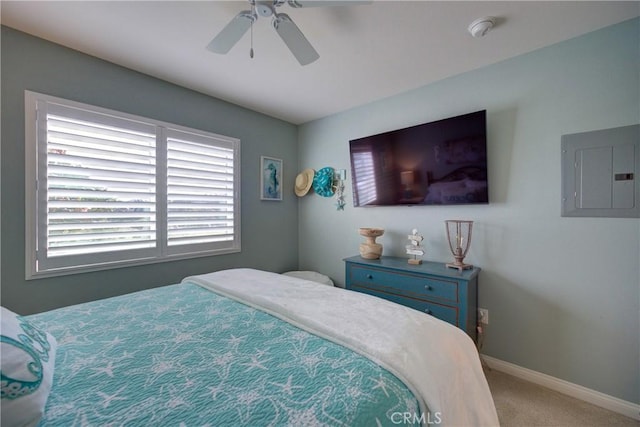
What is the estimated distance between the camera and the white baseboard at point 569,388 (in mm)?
1618

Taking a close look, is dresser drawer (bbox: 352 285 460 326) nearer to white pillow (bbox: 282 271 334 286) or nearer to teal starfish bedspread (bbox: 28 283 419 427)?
white pillow (bbox: 282 271 334 286)

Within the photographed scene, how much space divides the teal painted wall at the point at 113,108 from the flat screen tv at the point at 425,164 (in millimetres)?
1240

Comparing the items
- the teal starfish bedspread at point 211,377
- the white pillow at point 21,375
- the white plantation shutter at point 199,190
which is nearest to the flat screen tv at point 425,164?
the white plantation shutter at point 199,190

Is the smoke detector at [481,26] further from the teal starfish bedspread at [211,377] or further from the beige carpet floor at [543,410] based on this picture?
the beige carpet floor at [543,410]

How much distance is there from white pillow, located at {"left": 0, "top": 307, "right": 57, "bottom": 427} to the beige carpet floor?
220 cm

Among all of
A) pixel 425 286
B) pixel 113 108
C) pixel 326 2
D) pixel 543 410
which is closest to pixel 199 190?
pixel 113 108

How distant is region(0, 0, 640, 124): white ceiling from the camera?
1.55 m

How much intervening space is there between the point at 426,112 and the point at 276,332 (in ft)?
7.77

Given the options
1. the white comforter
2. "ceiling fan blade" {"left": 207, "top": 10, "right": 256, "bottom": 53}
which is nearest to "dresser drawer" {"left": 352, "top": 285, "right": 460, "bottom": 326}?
the white comforter

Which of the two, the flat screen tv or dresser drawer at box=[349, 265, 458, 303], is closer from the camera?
dresser drawer at box=[349, 265, 458, 303]

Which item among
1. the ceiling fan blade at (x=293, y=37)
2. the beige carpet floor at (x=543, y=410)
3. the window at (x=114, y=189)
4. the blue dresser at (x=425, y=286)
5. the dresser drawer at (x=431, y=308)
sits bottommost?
the beige carpet floor at (x=543, y=410)

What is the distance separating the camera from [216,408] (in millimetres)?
682

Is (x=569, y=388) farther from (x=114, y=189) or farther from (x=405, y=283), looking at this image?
(x=114, y=189)

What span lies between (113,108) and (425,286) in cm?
296
